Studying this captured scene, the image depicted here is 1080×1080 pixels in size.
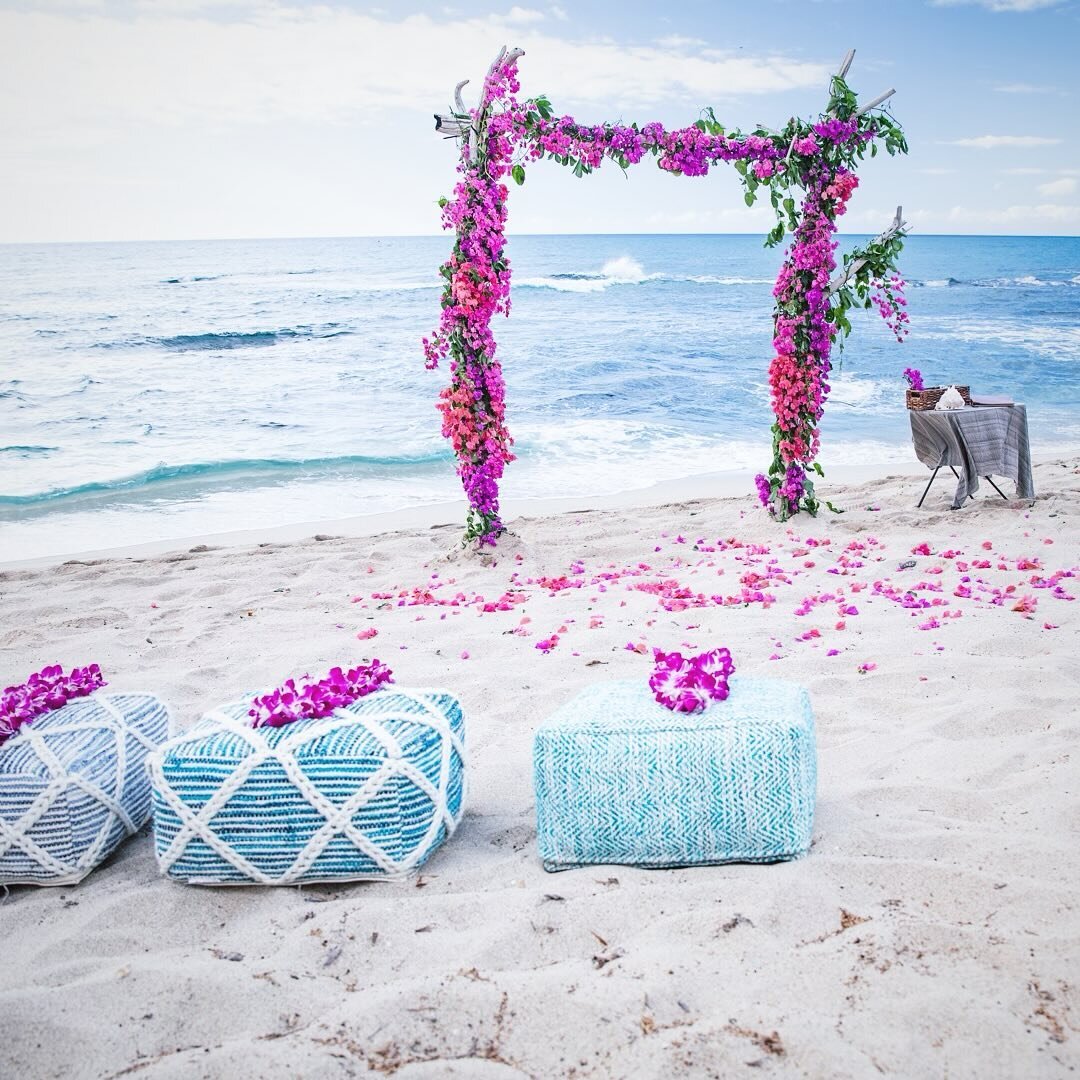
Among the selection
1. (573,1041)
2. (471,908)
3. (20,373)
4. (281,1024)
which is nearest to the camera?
(573,1041)

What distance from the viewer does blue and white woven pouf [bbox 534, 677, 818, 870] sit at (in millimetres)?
2531

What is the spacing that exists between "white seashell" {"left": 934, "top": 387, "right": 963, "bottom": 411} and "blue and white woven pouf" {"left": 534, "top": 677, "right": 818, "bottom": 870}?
19.1 feet

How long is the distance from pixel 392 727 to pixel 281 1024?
89cm

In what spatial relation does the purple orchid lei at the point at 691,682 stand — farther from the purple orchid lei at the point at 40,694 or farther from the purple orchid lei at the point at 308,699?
the purple orchid lei at the point at 40,694

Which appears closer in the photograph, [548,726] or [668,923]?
[668,923]

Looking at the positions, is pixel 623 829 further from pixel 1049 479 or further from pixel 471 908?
pixel 1049 479

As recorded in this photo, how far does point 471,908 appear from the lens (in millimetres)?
2496

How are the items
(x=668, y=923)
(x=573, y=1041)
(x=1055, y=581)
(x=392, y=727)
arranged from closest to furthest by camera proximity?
(x=573, y=1041) → (x=668, y=923) → (x=392, y=727) → (x=1055, y=581)

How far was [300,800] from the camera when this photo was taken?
2.61m

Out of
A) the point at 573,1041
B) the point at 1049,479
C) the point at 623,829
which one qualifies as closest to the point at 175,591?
the point at 623,829

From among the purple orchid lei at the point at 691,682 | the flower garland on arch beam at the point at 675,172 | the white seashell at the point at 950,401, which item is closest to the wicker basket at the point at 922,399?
the white seashell at the point at 950,401

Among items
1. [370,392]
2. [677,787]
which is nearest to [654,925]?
[677,787]

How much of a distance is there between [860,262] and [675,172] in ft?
5.62

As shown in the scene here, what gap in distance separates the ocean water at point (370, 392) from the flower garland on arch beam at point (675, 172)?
10.5 ft
